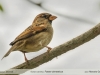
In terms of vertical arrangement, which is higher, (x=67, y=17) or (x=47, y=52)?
(x=67, y=17)

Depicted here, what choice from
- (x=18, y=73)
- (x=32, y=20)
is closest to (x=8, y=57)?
(x=18, y=73)

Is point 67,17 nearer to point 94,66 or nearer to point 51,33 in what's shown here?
point 51,33

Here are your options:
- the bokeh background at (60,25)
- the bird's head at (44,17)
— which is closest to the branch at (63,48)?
the bokeh background at (60,25)

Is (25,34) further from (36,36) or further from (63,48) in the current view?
(63,48)

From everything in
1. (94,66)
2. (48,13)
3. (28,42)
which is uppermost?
(48,13)

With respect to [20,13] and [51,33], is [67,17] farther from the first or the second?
[20,13]

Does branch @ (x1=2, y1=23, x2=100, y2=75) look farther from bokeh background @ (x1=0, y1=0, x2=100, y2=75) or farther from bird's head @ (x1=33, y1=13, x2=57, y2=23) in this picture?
bird's head @ (x1=33, y1=13, x2=57, y2=23)
